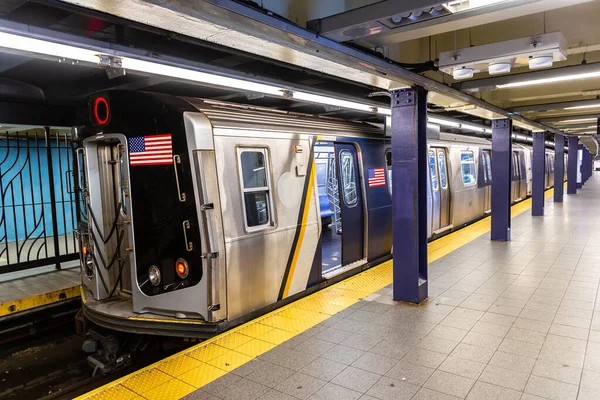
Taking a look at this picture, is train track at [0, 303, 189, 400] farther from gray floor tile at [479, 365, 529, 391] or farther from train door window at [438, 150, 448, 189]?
train door window at [438, 150, 448, 189]

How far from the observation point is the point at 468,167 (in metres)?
11.4

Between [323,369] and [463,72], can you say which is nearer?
[323,369]

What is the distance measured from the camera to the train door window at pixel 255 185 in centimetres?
467

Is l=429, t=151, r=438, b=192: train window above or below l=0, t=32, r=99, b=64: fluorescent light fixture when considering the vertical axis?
below

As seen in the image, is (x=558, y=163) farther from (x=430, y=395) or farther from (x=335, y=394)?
(x=335, y=394)

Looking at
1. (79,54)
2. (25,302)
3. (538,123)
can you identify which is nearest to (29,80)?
(25,302)

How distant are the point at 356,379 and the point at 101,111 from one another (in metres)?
3.70

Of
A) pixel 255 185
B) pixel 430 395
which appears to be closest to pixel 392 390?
pixel 430 395

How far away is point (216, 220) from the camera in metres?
4.22

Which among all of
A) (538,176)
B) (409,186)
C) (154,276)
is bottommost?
(154,276)

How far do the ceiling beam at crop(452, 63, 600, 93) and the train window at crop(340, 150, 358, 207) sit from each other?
185 centimetres

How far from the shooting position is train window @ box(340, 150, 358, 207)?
20.5 feet

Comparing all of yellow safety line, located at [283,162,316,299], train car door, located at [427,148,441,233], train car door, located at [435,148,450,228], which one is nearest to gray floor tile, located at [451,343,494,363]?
yellow safety line, located at [283,162,316,299]

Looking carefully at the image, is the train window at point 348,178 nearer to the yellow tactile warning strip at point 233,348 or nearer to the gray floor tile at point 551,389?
the yellow tactile warning strip at point 233,348
